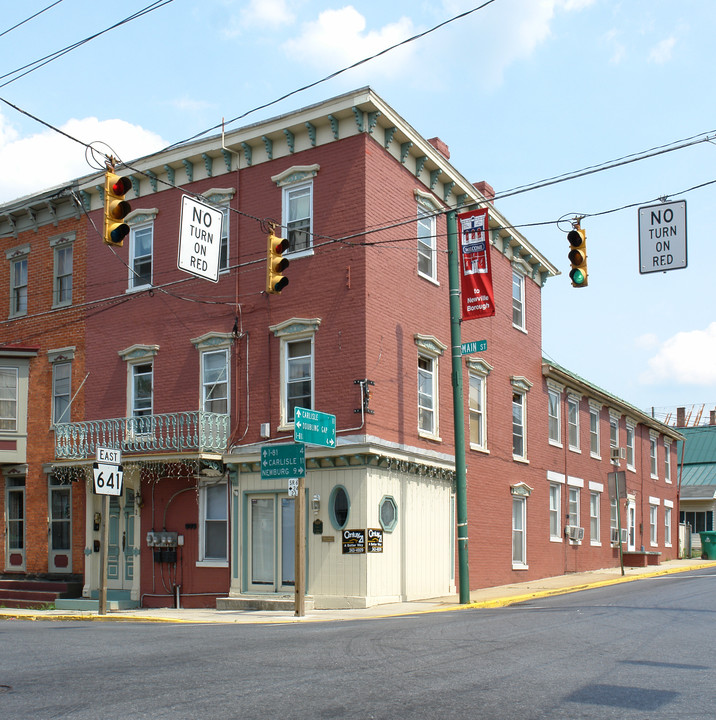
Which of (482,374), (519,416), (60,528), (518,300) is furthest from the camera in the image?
(518,300)

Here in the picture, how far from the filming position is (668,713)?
6957mm

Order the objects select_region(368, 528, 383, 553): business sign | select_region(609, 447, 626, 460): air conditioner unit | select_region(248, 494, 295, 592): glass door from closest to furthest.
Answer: select_region(368, 528, 383, 553): business sign → select_region(248, 494, 295, 592): glass door → select_region(609, 447, 626, 460): air conditioner unit

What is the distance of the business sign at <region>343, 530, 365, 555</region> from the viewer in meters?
19.1

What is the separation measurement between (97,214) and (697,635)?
763 inches

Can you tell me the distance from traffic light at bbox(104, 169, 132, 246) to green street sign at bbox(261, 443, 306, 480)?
611 cm

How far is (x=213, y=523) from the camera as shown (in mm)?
21969

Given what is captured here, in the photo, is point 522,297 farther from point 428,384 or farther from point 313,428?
point 313,428

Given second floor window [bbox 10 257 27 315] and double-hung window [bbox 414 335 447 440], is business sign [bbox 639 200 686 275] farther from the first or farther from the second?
second floor window [bbox 10 257 27 315]

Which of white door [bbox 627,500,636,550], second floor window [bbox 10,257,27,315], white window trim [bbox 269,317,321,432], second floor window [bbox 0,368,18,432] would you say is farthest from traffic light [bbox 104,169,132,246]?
white door [bbox 627,500,636,550]

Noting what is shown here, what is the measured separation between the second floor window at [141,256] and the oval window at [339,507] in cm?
815

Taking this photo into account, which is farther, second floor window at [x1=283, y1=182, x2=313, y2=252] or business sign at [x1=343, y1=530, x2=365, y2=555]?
second floor window at [x1=283, y1=182, x2=313, y2=252]

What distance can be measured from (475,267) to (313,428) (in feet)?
19.8

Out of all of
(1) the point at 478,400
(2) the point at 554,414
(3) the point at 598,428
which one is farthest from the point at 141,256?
(3) the point at 598,428

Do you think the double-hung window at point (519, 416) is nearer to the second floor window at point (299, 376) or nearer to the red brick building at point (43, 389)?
the second floor window at point (299, 376)
